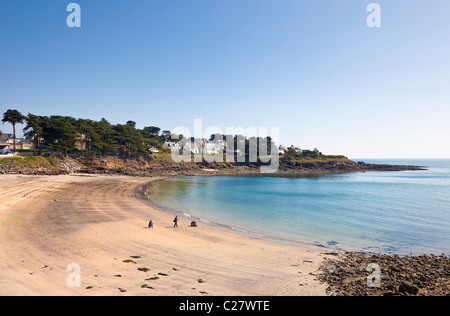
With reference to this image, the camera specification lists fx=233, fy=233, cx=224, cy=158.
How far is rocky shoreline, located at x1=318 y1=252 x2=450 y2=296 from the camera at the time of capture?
1077 cm

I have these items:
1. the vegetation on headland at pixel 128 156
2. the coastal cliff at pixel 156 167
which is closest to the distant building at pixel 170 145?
the vegetation on headland at pixel 128 156

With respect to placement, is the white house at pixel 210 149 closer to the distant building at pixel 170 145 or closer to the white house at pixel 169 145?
the distant building at pixel 170 145

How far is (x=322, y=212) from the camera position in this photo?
112 feet

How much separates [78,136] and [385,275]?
7744 cm

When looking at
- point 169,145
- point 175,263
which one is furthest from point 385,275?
point 169,145

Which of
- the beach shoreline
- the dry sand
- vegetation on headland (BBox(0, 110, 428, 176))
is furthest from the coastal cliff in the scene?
the beach shoreline

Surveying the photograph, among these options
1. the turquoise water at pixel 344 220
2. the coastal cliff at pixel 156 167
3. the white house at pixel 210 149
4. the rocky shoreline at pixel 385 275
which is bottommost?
the turquoise water at pixel 344 220

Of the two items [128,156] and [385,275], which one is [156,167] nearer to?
[128,156]

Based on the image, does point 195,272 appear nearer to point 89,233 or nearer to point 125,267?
point 125,267

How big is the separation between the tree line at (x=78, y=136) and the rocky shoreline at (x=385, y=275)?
2903 inches

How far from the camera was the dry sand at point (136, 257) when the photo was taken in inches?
421

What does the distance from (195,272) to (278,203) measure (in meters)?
30.0
